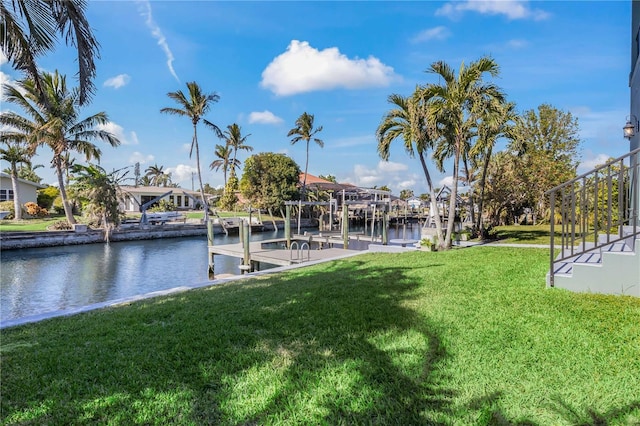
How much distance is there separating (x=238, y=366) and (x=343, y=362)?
891mm

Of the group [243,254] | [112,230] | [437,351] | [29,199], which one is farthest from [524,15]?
[29,199]

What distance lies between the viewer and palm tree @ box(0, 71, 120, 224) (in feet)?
76.5

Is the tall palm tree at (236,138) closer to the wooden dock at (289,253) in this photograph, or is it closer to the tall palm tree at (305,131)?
the tall palm tree at (305,131)

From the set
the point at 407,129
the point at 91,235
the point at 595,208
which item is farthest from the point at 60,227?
the point at 595,208

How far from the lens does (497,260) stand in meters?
8.23

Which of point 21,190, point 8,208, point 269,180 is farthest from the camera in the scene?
point 269,180

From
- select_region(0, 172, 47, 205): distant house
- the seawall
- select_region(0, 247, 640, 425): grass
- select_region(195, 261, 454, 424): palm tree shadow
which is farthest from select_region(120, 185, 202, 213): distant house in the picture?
select_region(0, 247, 640, 425): grass

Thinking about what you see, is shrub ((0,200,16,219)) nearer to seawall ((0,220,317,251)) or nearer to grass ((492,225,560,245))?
seawall ((0,220,317,251))

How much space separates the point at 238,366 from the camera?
3.20m

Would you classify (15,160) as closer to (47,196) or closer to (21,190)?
(21,190)

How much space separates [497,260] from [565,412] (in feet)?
20.7

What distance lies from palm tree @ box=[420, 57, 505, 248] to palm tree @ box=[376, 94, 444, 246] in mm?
422

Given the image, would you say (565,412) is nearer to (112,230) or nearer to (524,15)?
(524,15)

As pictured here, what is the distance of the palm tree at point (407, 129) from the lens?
38.5ft
